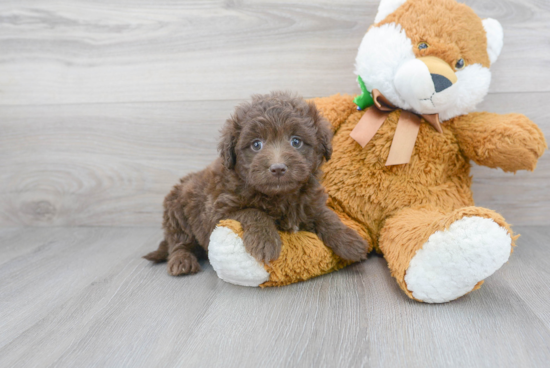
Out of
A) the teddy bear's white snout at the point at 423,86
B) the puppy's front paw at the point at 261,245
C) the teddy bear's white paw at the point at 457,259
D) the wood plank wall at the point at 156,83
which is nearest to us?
the teddy bear's white paw at the point at 457,259

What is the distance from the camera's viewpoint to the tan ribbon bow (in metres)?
1.39

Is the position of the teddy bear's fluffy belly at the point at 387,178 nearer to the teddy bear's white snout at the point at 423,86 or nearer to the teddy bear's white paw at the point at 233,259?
the teddy bear's white snout at the point at 423,86

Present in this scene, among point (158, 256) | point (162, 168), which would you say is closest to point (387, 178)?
point (158, 256)

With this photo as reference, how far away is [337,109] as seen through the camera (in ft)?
4.95

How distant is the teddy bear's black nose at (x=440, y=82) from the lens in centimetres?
128

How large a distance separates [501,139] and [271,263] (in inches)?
34.3

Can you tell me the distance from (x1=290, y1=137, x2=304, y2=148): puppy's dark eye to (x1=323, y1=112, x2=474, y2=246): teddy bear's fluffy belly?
0.33m

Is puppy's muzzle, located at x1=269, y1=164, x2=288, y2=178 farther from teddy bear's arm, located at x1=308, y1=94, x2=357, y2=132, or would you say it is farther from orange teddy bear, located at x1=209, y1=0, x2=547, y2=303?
teddy bear's arm, located at x1=308, y1=94, x2=357, y2=132

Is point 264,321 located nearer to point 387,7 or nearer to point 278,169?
point 278,169

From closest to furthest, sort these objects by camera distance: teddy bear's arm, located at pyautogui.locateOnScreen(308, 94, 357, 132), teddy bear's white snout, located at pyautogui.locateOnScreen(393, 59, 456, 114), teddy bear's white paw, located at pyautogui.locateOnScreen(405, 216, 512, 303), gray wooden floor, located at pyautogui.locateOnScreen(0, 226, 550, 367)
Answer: gray wooden floor, located at pyautogui.locateOnScreen(0, 226, 550, 367) → teddy bear's white paw, located at pyautogui.locateOnScreen(405, 216, 512, 303) → teddy bear's white snout, located at pyautogui.locateOnScreen(393, 59, 456, 114) → teddy bear's arm, located at pyautogui.locateOnScreen(308, 94, 357, 132)

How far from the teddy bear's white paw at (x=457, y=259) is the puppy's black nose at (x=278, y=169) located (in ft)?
1.42

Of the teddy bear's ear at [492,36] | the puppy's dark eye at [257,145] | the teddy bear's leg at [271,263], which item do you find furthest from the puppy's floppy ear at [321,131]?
the teddy bear's ear at [492,36]

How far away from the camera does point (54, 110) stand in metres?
1.94

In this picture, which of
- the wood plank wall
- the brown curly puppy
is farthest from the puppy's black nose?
the wood plank wall
